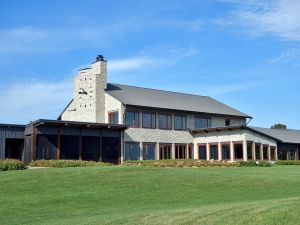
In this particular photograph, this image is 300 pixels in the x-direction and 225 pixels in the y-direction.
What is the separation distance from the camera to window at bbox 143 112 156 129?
39.2 m

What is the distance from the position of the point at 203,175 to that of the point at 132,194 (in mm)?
6135

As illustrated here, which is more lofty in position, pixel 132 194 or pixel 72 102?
pixel 72 102

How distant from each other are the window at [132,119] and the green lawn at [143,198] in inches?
551

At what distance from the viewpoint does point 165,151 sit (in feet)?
134

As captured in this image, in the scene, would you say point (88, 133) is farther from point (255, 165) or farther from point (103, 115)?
point (255, 165)

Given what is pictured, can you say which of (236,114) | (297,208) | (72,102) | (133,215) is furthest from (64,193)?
(236,114)

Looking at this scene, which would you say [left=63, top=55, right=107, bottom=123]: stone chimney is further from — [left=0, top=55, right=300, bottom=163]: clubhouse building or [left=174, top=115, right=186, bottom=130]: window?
[left=174, top=115, right=186, bottom=130]: window

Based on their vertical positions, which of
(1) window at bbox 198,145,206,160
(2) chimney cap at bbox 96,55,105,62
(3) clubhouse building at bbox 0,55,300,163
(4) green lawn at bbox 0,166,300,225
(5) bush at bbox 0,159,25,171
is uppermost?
(2) chimney cap at bbox 96,55,105,62

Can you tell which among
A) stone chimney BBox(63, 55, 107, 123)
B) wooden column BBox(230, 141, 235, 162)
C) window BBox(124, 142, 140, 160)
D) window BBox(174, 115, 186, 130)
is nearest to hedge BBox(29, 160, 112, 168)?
window BBox(124, 142, 140, 160)

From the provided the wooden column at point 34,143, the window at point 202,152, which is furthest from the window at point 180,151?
the wooden column at point 34,143

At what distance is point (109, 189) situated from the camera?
60.1ft

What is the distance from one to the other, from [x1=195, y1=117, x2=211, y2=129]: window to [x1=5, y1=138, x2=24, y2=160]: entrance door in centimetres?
1715

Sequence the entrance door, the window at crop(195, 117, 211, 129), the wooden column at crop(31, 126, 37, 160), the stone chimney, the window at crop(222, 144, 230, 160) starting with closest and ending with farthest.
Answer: the wooden column at crop(31, 126, 37, 160) → the entrance door → the stone chimney → the window at crop(222, 144, 230, 160) → the window at crop(195, 117, 211, 129)

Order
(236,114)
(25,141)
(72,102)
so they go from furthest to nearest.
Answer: (236,114), (72,102), (25,141)
